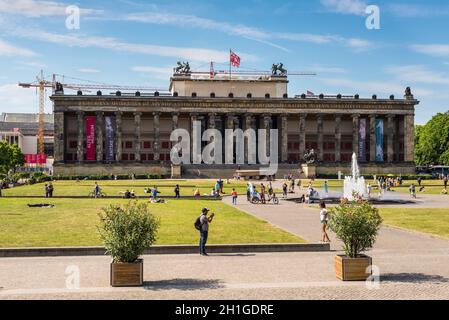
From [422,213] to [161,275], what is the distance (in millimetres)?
25730

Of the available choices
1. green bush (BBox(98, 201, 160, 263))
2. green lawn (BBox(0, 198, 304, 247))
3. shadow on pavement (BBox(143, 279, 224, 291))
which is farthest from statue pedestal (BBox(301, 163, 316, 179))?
green bush (BBox(98, 201, 160, 263))

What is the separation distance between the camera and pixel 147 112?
361 ft

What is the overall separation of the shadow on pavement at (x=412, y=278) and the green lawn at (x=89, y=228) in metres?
7.03

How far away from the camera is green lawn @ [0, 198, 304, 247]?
23.1m

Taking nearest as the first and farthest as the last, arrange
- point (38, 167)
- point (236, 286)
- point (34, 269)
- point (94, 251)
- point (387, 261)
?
point (236, 286), point (34, 269), point (387, 261), point (94, 251), point (38, 167)

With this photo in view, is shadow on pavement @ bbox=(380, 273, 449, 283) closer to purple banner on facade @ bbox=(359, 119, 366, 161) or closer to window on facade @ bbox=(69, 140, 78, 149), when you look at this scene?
purple banner on facade @ bbox=(359, 119, 366, 161)

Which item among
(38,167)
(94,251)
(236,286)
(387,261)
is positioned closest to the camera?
(236,286)

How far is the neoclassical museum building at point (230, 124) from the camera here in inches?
4218

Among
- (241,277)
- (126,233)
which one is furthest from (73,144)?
(126,233)

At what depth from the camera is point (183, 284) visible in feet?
50.7

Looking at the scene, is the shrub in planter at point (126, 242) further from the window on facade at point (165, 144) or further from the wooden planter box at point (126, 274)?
the window on facade at point (165, 144)
